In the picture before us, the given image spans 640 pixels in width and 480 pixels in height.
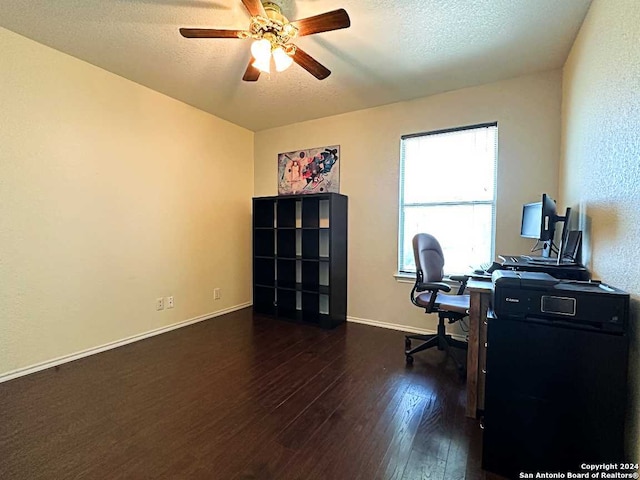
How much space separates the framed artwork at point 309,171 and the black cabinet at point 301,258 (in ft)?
0.71

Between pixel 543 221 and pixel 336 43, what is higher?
pixel 336 43

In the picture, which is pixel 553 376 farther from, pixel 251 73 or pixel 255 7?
pixel 251 73

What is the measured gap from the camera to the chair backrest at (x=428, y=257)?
2736mm

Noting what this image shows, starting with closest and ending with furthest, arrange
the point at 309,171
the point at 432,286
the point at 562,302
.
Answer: the point at 562,302, the point at 432,286, the point at 309,171

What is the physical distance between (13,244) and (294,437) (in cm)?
253

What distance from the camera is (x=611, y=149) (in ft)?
4.90

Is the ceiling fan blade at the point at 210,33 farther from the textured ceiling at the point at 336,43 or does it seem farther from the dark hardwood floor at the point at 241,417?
the dark hardwood floor at the point at 241,417

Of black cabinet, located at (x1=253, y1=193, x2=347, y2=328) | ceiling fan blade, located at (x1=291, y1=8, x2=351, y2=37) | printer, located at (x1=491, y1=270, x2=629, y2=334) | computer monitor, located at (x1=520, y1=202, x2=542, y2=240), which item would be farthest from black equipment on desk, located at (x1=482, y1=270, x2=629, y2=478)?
black cabinet, located at (x1=253, y1=193, x2=347, y2=328)

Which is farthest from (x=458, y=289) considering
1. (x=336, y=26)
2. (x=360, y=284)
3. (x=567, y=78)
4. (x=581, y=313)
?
(x=336, y=26)

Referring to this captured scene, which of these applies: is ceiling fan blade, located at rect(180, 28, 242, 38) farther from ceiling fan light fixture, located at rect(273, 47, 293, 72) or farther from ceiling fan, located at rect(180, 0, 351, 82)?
ceiling fan light fixture, located at rect(273, 47, 293, 72)

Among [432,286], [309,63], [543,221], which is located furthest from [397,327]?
[309,63]

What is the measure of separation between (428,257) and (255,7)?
2348 mm

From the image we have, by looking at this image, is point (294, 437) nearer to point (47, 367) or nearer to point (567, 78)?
point (47, 367)

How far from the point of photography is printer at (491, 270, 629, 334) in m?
1.19
